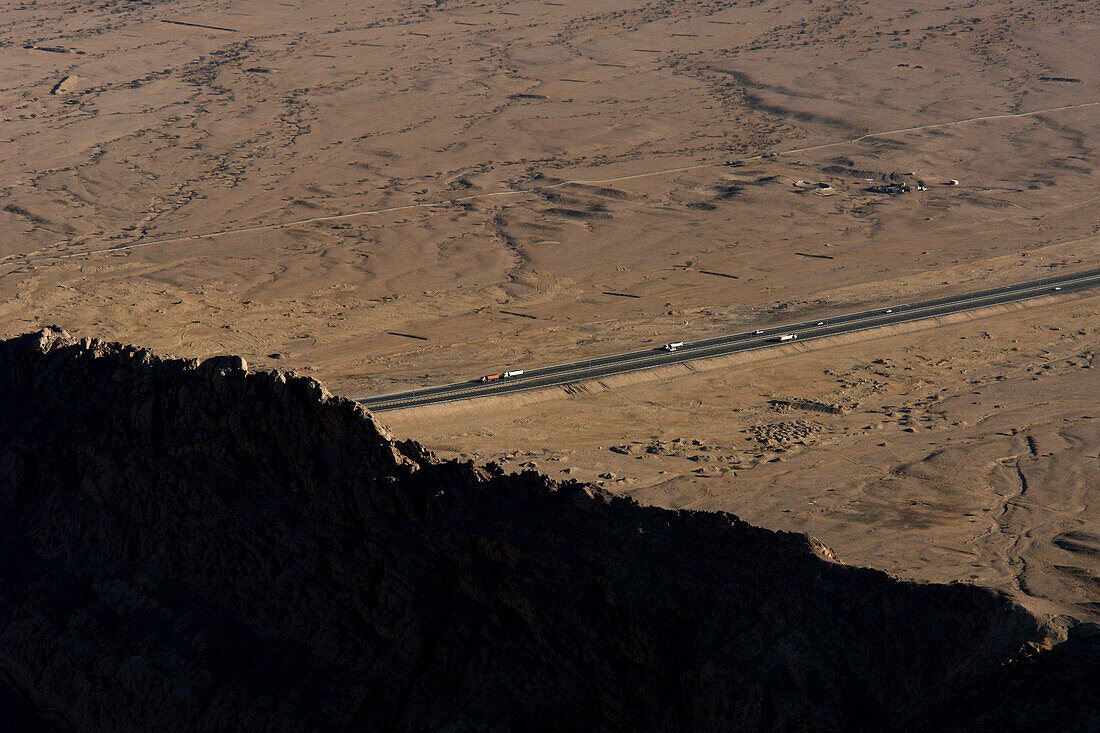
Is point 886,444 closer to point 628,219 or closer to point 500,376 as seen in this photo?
point 500,376

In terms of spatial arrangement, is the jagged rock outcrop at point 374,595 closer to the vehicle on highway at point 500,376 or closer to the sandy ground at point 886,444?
the sandy ground at point 886,444

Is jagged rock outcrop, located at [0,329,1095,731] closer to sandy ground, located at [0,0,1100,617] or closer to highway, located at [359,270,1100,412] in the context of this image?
sandy ground, located at [0,0,1100,617]

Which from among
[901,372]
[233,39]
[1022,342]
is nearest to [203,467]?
[901,372]

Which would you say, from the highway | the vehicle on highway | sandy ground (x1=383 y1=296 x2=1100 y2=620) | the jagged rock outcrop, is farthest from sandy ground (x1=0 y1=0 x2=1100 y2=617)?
the jagged rock outcrop

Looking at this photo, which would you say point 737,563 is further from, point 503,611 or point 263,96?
point 263,96

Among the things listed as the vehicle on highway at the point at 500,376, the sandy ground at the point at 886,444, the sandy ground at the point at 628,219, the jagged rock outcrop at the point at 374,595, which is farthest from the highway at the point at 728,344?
the jagged rock outcrop at the point at 374,595

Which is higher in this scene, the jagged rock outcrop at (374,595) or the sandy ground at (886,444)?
the jagged rock outcrop at (374,595)
